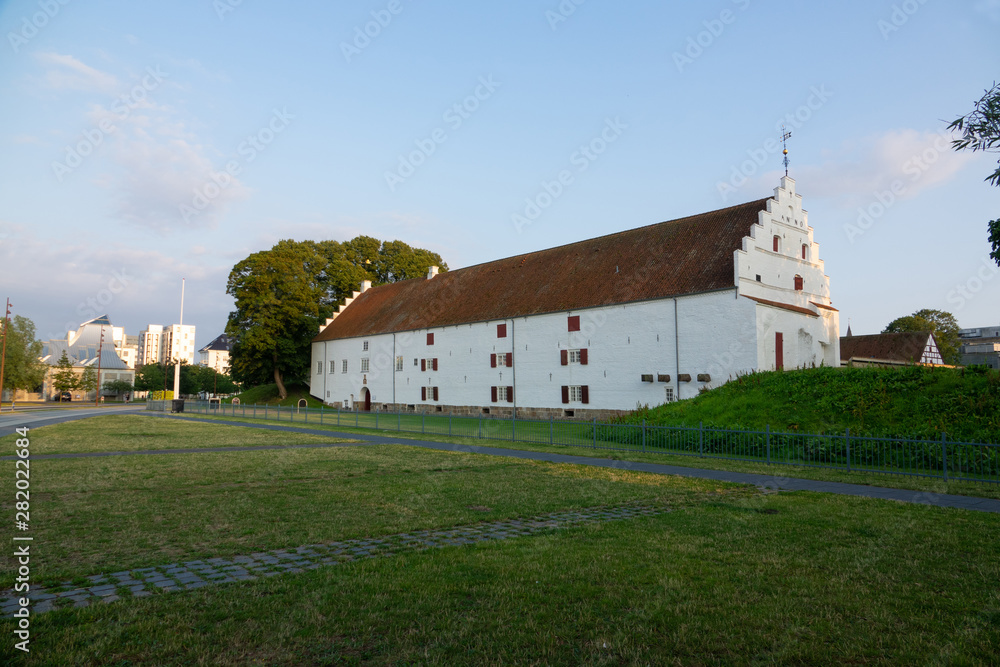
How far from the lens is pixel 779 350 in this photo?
1270 inches

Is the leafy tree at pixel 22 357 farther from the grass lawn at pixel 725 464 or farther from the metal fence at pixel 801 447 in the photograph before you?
the metal fence at pixel 801 447

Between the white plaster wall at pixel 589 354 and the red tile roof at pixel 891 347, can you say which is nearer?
the white plaster wall at pixel 589 354

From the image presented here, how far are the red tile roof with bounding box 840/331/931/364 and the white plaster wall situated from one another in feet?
103

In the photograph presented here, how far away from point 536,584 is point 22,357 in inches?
3192

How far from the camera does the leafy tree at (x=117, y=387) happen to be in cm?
9894

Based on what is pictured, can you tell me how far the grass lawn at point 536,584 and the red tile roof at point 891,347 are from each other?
5372 centimetres

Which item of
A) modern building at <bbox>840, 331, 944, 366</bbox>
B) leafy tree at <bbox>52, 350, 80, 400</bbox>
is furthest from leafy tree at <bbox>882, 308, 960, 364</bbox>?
leafy tree at <bbox>52, 350, 80, 400</bbox>

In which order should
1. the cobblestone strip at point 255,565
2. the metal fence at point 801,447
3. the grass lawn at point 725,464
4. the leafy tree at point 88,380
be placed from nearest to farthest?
the cobblestone strip at point 255,565 < the grass lawn at point 725,464 < the metal fence at point 801,447 < the leafy tree at point 88,380

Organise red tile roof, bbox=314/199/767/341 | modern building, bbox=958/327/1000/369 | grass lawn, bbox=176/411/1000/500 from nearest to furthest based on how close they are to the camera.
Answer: grass lawn, bbox=176/411/1000/500 → red tile roof, bbox=314/199/767/341 → modern building, bbox=958/327/1000/369

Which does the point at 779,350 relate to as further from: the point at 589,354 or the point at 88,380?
the point at 88,380

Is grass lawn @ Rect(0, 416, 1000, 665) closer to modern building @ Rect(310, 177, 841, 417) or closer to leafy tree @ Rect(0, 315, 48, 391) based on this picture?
modern building @ Rect(310, 177, 841, 417)

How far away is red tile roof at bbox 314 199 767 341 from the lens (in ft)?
112

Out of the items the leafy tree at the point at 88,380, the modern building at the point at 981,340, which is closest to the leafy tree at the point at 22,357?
the leafy tree at the point at 88,380

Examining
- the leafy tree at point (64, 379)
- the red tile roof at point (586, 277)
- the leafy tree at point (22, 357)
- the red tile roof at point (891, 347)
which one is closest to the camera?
the red tile roof at point (586, 277)
